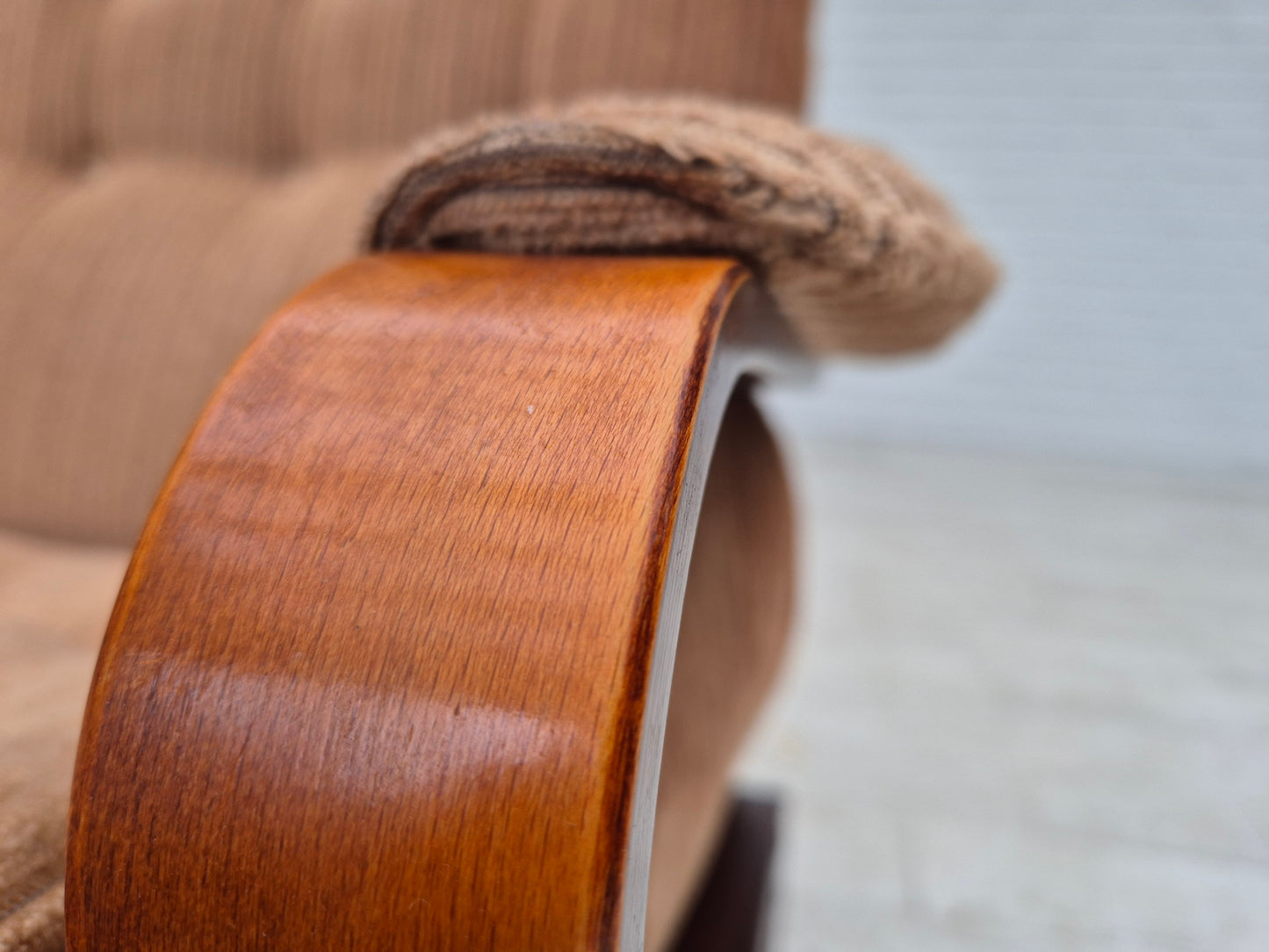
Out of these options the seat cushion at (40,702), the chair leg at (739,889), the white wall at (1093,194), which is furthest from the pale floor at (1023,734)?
the seat cushion at (40,702)

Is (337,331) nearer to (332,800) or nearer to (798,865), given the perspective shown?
(332,800)

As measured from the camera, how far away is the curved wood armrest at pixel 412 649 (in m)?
0.20

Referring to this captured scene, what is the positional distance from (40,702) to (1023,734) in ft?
3.59

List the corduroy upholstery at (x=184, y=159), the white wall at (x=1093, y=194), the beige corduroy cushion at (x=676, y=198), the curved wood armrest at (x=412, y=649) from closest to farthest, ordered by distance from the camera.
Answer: the curved wood armrest at (x=412, y=649), the beige corduroy cushion at (x=676, y=198), the corduroy upholstery at (x=184, y=159), the white wall at (x=1093, y=194)

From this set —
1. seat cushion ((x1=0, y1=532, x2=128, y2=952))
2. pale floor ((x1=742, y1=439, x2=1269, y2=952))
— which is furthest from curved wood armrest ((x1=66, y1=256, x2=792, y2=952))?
pale floor ((x1=742, y1=439, x2=1269, y2=952))

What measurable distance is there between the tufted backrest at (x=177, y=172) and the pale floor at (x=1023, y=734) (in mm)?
689

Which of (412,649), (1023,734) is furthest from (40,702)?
(1023,734)

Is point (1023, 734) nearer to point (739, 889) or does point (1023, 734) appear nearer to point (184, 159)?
point (739, 889)

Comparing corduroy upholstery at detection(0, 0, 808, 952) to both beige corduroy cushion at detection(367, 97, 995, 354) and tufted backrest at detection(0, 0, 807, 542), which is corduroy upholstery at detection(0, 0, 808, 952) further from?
beige corduroy cushion at detection(367, 97, 995, 354)

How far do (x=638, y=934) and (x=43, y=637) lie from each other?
1.28ft

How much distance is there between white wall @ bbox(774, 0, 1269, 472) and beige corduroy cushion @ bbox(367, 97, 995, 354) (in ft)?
6.35

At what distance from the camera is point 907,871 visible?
2.90 feet

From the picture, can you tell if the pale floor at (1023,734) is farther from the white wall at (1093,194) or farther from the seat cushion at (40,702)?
the seat cushion at (40,702)

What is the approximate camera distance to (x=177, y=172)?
0.66m
